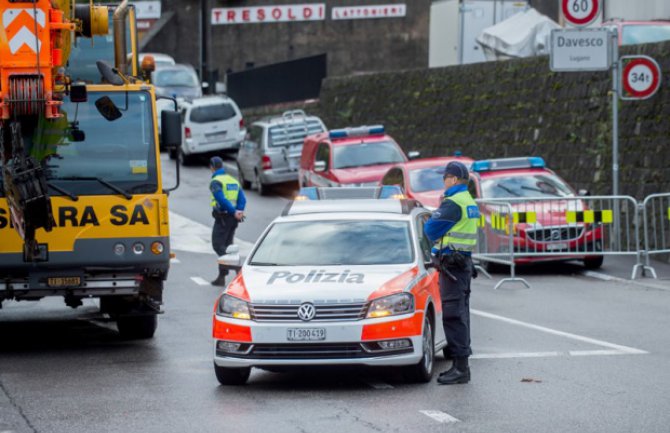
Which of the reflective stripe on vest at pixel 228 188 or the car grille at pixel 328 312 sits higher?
the reflective stripe on vest at pixel 228 188

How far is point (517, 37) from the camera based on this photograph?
37906 mm

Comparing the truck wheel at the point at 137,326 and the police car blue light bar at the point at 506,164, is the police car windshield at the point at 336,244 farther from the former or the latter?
the police car blue light bar at the point at 506,164

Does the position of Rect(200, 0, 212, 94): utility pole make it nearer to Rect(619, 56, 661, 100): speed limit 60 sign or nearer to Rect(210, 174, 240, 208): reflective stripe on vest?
Rect(619, 56, 661, 100): speed limit 60 sign

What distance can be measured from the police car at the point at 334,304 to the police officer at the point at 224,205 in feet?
27.3

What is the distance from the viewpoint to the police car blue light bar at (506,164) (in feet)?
76.3

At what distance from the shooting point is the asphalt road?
34.4 ft

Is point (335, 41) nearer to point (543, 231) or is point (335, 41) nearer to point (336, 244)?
point (543, 231)

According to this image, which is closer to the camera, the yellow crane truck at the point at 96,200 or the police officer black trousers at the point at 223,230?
the yellow crane truck at the point at 96,200

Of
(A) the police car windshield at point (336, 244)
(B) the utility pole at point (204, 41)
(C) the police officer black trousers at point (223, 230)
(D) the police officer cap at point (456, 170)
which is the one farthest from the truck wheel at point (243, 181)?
(D) the police officer cap at point (456, 170)

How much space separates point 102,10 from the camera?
49.3ft

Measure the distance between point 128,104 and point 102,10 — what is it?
1.01 metres

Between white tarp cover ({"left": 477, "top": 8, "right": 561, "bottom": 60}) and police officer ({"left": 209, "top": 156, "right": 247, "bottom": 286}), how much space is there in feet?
55.3

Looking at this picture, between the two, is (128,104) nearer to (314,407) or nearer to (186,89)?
(314,407)

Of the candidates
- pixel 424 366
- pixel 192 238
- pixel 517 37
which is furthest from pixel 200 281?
pixel 517 37
